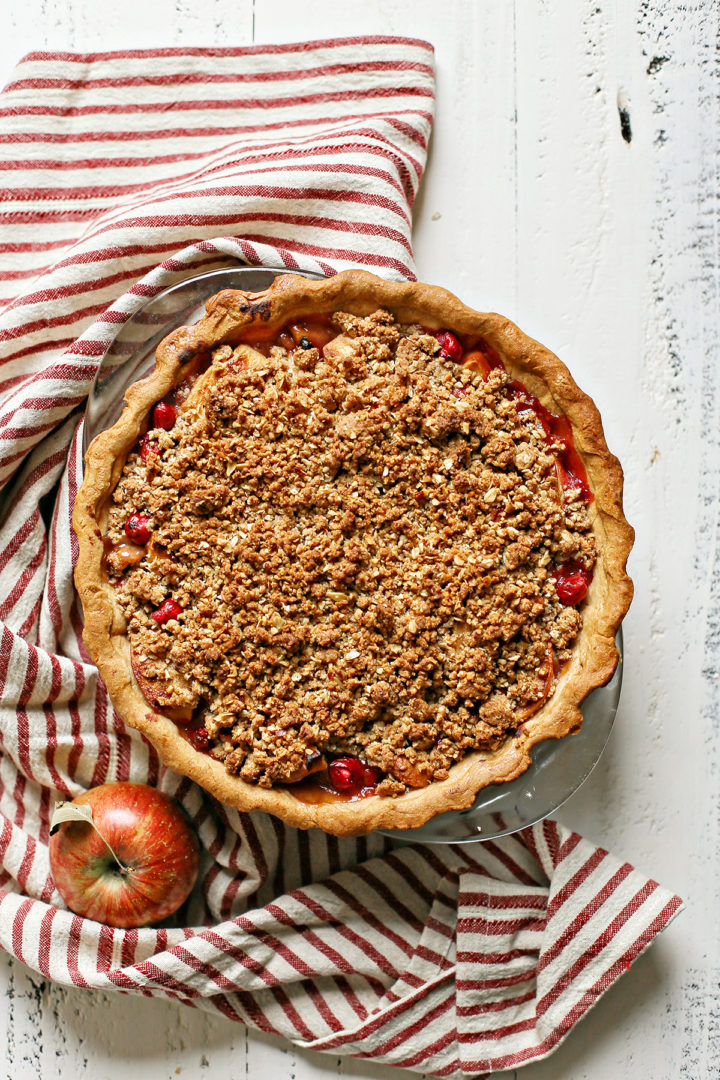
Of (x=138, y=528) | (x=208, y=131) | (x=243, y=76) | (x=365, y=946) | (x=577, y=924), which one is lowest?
(x=365, y=946)

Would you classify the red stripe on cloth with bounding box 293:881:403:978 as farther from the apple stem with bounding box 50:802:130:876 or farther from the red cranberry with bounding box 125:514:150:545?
the red cranberry with bounding box 125:514:150:545

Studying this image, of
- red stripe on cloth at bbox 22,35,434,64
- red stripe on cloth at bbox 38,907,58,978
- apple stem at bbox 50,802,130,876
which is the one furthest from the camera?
red stripe on cloth at bbox 22,35,434,64

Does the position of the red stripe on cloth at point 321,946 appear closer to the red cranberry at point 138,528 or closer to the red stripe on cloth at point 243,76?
the red cranberry at point 138,528

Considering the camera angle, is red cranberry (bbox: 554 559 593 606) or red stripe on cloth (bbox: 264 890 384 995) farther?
red stripe on cloth (bbox: 264 890 384 995)

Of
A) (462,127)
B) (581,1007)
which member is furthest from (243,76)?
(581,1007)

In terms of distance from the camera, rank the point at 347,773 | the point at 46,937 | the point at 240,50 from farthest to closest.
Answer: the point at 240,50, the point at 46,937, the point at 347,773

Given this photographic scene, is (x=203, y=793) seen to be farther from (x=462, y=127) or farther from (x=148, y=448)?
(x=462, y=127)

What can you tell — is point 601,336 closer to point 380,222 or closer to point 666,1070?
point 380,222

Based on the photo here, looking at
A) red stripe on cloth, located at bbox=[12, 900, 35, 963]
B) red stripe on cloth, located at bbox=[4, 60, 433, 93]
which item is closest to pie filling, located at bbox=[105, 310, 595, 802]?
red stripe on cloth, located at bbox=[12, 900, 35, 963]
